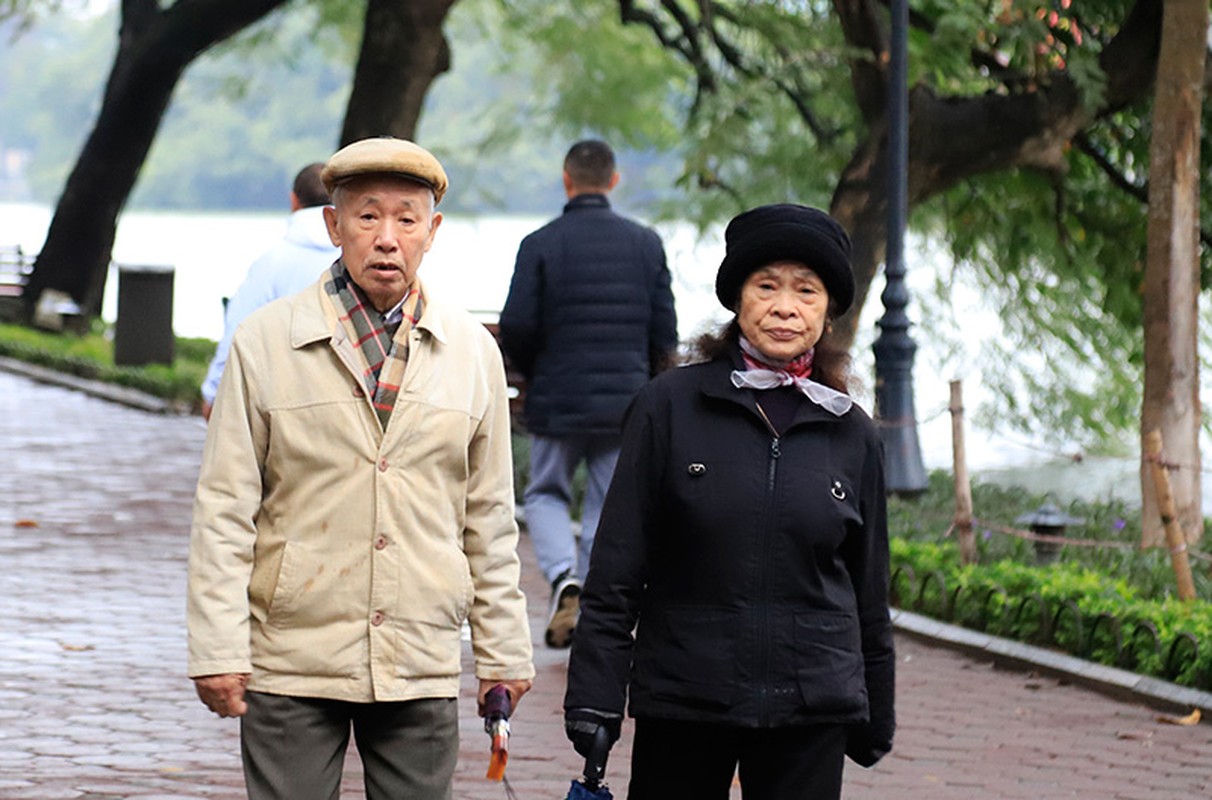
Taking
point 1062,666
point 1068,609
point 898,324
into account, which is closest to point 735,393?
point 1062,666

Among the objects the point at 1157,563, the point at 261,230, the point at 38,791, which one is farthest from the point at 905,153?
the point at 261,230

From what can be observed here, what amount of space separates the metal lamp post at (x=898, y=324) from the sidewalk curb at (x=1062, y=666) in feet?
12.8

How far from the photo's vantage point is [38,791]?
620 centimetres

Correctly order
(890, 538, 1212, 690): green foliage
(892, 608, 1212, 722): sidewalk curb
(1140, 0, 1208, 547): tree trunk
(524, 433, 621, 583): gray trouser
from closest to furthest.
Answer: (892, 608, 1212, 722): sidewalk curb, (890, 538, 1212, 690): green foliage, (524, 433, 621, 583): gray trouser, (1140, 0, 1208, 547): tree trunk

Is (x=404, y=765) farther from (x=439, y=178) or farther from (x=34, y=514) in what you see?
(x=34, y=514)

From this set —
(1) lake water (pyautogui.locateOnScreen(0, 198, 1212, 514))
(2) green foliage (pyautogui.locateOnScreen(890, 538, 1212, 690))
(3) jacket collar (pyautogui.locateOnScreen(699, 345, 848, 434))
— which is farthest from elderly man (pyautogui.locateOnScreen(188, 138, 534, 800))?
(2) green foliage (pyautogui.locateOnScreen(890, 538, 1212, 690))

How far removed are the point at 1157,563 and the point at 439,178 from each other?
7691 millimetres

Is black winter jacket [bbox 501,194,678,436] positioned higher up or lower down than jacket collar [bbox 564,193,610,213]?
lower down

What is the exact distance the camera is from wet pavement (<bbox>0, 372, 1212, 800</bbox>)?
6.56m

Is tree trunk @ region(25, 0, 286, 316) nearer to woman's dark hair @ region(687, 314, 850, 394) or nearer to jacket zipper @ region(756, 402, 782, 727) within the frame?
woman's dark hair @ region(687, 314, 850, 394)

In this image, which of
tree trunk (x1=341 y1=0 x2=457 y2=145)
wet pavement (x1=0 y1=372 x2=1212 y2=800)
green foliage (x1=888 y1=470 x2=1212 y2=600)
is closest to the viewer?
wet pavement (x1=0 y1=372 x2=1212 y2=800)

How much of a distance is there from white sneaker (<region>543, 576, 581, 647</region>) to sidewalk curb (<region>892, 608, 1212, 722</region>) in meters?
1.68

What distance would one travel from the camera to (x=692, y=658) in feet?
12.9

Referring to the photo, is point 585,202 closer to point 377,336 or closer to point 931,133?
point 377,336
